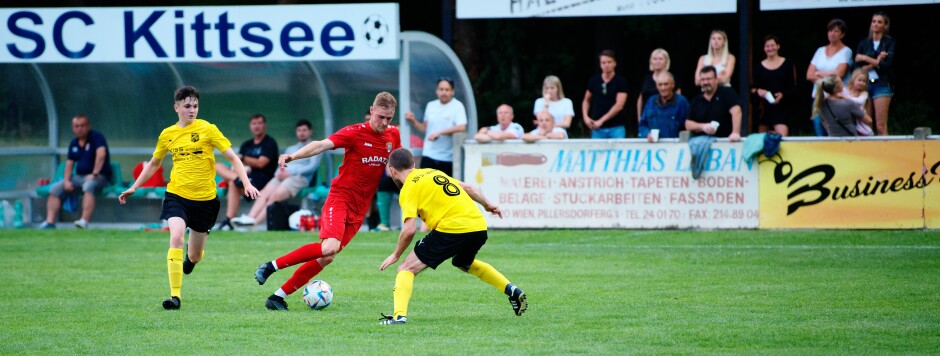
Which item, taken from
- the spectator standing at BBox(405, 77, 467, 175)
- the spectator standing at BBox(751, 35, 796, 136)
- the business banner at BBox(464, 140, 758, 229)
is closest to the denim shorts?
the spectator standing at BBox(751, 35, 796, 136)

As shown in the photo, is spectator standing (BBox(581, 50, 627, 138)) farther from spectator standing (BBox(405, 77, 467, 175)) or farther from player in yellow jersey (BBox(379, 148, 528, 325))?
player in yellow jersey (BBox(379, 148, 528, 325))

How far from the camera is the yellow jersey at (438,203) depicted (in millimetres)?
8445

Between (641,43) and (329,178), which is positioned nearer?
(329,178)

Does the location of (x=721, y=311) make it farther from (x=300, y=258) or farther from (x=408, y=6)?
(x=408, y=6)

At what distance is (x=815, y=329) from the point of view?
313 inches

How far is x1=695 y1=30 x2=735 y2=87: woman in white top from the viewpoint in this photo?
16016 mm

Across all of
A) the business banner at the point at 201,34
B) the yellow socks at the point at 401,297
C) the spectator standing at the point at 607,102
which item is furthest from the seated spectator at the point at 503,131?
the yellow socks at the point at 401,297

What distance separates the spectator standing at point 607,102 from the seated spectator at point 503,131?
3.32 ft

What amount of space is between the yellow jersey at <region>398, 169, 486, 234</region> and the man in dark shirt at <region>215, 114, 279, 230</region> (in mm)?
9225

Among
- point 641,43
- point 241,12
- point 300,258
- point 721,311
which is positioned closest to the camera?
point 721,311

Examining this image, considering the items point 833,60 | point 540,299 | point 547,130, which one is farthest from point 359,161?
point 833,60

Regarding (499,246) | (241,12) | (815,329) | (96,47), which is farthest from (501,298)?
(96,47)

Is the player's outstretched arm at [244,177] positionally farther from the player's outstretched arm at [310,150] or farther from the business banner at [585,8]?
the business banner at [585,8]

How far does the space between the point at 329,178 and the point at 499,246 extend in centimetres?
463
